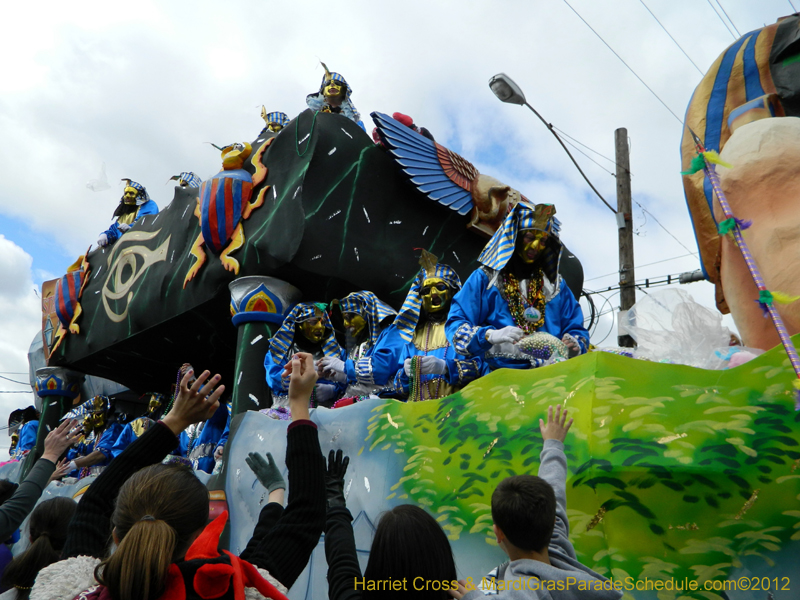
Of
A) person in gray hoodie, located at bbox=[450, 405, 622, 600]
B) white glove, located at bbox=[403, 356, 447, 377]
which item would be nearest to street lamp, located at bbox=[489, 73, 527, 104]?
white glove, located at bbox=[403, 356, 447, 377]

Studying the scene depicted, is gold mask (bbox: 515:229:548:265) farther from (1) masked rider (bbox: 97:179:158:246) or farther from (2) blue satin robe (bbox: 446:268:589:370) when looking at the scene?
(1) masked rider (bbox: 97:179:158:246)

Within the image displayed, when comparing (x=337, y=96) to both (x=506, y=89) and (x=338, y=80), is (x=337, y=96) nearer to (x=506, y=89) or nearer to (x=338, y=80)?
(x=338, y=80)

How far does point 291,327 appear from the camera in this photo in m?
6.00

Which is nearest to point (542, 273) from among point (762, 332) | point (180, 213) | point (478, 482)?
point (762, 332)

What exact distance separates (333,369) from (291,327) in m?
0.94

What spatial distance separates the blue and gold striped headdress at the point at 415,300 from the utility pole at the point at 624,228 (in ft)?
11.5

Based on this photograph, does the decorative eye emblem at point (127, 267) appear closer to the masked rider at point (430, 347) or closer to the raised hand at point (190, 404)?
the masked rider at point (430, 347)

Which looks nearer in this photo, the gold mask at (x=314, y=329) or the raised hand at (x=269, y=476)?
the raised hand at (x=269, y=476)

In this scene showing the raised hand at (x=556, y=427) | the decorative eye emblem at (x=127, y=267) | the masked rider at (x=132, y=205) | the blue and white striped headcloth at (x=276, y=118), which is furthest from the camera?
the masked rider at (x=132, y=205)

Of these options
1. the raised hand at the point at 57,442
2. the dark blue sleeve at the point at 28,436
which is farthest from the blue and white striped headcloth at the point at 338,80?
the dark blue sleeve at the point at 28,436

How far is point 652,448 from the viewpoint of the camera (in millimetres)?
2270

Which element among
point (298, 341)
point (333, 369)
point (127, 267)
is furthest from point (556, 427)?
point (127, 267)

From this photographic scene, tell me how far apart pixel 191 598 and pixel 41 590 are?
13.8 inches

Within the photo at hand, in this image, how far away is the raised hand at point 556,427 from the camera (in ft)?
7.57
